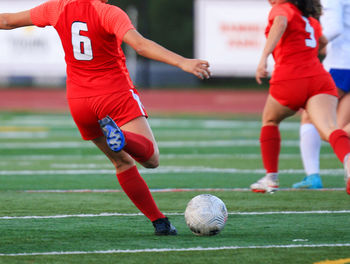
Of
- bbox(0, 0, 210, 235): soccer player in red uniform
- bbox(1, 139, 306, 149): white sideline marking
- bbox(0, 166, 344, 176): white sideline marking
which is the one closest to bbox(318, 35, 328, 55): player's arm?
bbox(0, 166, 344, 176): white sideline marking

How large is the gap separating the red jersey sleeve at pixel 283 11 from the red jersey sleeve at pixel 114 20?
233cm

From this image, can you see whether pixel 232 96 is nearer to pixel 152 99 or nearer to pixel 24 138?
pixel 152 99

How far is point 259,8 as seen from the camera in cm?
2778

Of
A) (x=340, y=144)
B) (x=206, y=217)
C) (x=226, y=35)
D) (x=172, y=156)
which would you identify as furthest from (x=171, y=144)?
(x=226, y=35)

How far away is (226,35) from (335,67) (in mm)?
20339

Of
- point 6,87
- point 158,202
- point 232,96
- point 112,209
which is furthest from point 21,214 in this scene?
point 6,87

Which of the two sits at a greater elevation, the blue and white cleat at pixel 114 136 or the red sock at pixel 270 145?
the blue and white cleat at pixel 114 136

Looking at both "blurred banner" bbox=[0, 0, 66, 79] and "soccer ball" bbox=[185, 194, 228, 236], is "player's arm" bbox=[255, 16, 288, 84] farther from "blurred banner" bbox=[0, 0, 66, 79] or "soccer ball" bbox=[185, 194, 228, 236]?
"blurred banner" bbox=[0, 0, 66, 79]

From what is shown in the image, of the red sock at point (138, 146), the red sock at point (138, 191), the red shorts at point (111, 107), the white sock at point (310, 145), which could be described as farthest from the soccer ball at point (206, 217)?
the white sock at point (310, 145)

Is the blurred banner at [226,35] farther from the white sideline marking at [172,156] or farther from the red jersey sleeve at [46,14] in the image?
the red jersey sleeve at [46,14]

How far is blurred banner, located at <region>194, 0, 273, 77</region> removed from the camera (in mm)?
27953

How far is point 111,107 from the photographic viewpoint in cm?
551

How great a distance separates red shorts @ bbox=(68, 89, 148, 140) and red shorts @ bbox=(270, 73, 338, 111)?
1.93m

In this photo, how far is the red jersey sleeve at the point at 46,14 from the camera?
18.3ft
